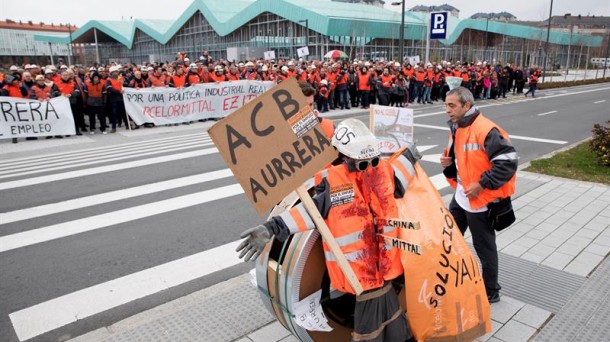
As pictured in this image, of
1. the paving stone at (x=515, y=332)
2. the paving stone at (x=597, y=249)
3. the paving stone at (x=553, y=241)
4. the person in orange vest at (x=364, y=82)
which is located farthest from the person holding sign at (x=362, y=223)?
the person in orange vest at (x=364, y=82)

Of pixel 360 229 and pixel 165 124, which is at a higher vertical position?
pixel 360 229

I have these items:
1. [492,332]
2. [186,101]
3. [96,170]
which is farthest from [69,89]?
[492,332]

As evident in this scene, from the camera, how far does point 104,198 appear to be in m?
7.75

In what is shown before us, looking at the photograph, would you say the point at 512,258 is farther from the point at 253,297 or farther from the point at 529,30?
the point at 529,30

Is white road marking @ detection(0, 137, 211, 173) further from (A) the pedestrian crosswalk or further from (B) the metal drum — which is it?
(B) the metal drum

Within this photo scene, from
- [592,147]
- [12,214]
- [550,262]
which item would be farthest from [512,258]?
[12,214]

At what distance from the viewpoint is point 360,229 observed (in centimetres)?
280

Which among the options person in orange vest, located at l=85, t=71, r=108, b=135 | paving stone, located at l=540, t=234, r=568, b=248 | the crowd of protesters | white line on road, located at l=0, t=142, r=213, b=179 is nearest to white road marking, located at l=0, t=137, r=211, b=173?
white line on road, located at l=0, t=142, r=213, b=179

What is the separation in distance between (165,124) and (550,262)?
1387 cm

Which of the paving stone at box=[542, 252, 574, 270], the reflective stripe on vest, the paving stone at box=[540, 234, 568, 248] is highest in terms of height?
the reflective stripe on vest

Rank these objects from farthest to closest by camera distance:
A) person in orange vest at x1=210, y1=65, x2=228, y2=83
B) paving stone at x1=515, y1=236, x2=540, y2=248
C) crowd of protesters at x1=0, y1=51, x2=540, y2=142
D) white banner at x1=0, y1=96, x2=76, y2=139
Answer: person in orange vest at x1=210, y1=65, x2=228, y2=83 < crowd of protesters at x1=0, y1=51, x2=540, y2=142 < white banner at x1=0, y1=96, x2=76, y2=139 < paving stone at x1=515, y1=236, x2=540, y2=248

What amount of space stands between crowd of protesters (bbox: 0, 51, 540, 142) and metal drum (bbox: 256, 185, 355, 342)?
7.72m

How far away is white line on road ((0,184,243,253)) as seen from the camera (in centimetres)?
601

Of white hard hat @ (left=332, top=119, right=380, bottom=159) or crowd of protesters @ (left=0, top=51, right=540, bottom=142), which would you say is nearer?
white hard hat @ (left=332, top=119, right=380, bottom=159)
